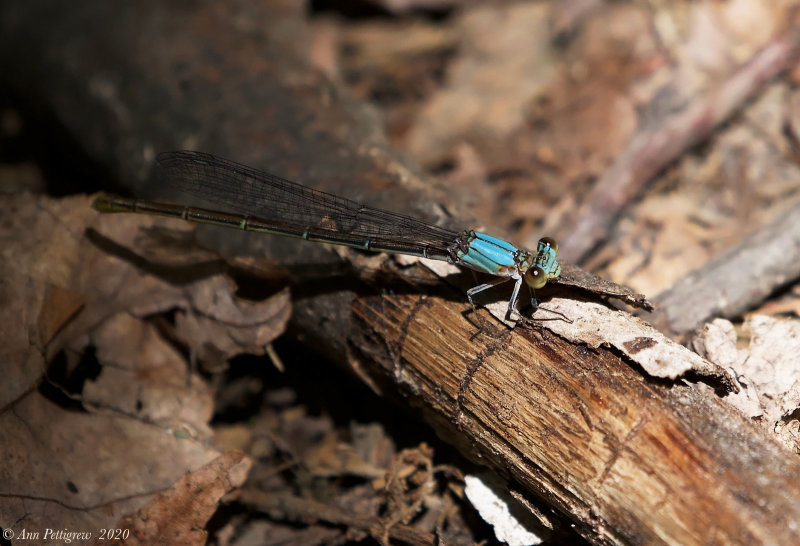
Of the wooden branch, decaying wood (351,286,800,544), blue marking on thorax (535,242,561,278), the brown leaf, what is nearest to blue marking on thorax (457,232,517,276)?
blue marking on thorax (535,242,561,278)

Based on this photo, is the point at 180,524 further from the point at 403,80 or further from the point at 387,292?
the point at 403,80

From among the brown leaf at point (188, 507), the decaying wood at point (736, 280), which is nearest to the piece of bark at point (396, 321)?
the brown leaf at point (188, 507)

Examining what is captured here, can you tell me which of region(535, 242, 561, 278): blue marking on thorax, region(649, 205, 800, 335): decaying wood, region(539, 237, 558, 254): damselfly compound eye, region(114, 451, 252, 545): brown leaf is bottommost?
region(114, 451, 252, 545): brown leaf

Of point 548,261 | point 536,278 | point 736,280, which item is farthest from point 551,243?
point 736,280

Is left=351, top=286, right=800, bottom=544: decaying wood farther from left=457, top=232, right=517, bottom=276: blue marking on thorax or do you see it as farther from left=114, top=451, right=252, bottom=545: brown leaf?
left=114, top=451, right=252, bottom=545: brown leaf

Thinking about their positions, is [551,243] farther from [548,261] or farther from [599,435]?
[599,435]

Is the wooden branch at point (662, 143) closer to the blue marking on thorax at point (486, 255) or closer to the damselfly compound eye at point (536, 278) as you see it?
the blue marking on thorax at point (486, 255)

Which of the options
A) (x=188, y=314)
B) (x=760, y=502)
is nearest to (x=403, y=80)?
(x=188, y=314)
